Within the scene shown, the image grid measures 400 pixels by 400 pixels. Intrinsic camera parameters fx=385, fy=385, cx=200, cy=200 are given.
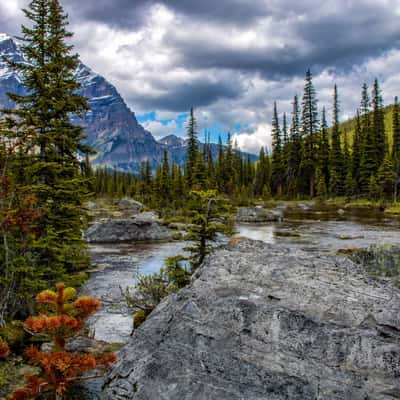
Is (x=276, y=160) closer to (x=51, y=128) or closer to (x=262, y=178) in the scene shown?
(x=262, y=178)

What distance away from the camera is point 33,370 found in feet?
32.4

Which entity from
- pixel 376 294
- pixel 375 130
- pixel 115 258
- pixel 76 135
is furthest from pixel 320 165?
pixel 376 294

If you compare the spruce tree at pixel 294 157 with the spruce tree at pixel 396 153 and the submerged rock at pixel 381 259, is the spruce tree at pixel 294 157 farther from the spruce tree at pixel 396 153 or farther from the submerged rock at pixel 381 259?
the submerged rock at pixel 381 259

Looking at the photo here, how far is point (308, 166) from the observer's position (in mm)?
76562

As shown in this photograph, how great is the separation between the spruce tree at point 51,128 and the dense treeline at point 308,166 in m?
41.4

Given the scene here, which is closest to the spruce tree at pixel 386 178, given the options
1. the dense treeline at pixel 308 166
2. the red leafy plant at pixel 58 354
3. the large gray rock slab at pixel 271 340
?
the dense treeline at pixel 308 166

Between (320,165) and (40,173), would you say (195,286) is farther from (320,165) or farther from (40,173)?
(320,165)

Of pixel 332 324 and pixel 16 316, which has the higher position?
pixel 332 324

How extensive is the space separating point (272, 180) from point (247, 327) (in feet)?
272

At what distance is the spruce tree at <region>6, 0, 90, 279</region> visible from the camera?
46.6 feet

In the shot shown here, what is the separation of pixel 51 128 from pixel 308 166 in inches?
2648

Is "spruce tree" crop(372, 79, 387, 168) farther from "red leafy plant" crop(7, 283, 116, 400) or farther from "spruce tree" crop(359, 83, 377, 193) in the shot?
"red leafy plant" crop(7, 283, 116, 400)

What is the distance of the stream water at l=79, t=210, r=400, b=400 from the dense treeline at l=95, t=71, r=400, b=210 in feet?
77.9

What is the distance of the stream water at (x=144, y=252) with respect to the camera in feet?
44.1
